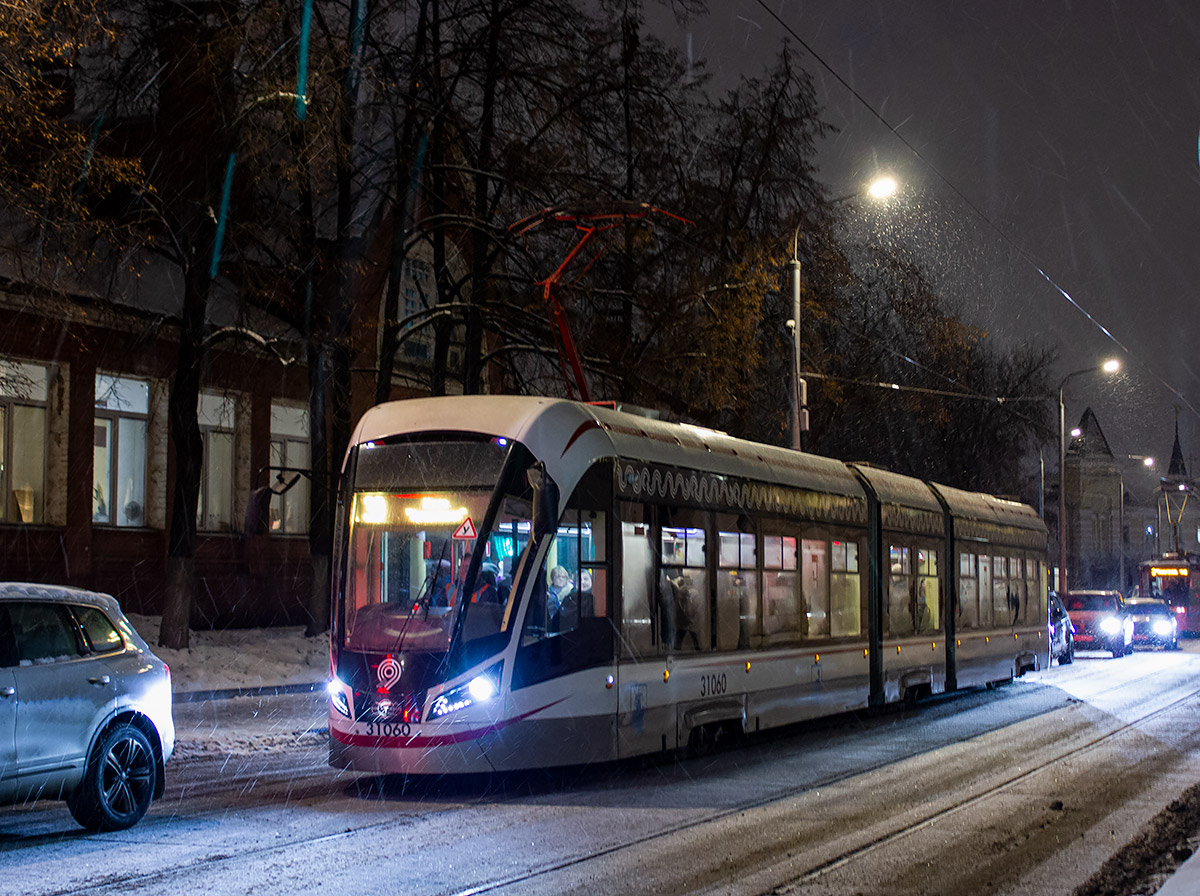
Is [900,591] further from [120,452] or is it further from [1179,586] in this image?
[1179,586]

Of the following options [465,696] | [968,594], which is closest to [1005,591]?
[968,594]

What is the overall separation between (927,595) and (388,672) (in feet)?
36.4

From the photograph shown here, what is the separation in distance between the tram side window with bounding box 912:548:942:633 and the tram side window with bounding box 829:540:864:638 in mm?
2253

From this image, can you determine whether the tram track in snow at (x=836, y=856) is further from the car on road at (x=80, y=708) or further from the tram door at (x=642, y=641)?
the car on road at (x=80, y=708)

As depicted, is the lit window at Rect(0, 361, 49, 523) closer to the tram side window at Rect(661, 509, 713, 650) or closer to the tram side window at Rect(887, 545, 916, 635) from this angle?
the tram side window at Rect(887, 545, 916, 635)

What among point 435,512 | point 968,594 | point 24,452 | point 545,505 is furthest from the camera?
point 24,452

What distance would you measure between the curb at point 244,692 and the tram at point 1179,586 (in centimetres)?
4791

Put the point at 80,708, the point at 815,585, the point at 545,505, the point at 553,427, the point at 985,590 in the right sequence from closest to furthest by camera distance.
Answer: the point at 80,708, the point at 545,505, the point at 553,427, the point at 815,585, the point at 985,590

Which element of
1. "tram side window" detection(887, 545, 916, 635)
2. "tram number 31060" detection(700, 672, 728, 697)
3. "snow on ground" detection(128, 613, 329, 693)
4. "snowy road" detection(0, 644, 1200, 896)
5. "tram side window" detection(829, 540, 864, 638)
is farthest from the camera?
"snow on ground" detection(128, 613, 329, 693)

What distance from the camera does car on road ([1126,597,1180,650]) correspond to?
46375 millimetres

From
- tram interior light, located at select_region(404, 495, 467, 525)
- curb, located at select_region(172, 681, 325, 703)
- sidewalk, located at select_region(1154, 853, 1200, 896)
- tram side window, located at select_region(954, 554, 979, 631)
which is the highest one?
tram interior light, located at select_region(404, 495, 467, 525)

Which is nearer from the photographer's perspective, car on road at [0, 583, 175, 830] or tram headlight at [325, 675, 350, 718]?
car on road at [0, 583, 175, 830]

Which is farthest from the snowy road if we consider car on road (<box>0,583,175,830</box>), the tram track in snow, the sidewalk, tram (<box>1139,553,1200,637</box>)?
tram (<box>1139,553,1200,637</box>)

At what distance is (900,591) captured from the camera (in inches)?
747
